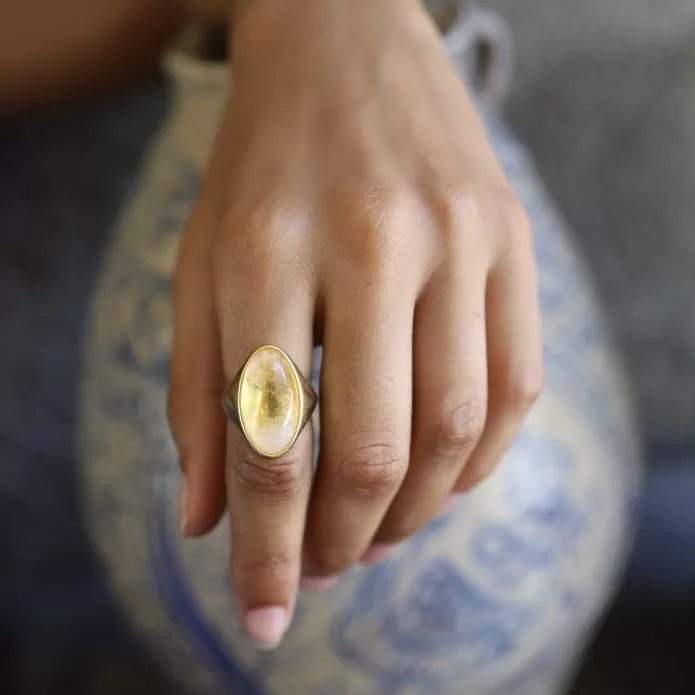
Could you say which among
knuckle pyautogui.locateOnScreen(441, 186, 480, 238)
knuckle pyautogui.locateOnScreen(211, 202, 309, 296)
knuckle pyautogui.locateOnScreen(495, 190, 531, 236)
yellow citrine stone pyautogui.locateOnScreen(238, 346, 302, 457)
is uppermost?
knuckle pyautogui.locateOnScreen(211, 202, 309, 296)

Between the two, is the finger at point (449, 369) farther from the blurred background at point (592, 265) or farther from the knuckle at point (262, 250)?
the blurred background at point (592, 265)

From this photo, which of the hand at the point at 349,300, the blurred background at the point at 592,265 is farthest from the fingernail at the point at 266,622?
the blurred background at the point at 592,265

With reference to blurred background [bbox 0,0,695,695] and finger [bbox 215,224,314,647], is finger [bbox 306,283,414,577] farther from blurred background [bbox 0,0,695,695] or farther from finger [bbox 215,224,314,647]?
blurred background [bbox 0,0,695,695]

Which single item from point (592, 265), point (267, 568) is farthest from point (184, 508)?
point (592, 265)

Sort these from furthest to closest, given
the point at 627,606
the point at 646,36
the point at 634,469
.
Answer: the point at 627,606 < the point at 646,36 < the point at 634,469

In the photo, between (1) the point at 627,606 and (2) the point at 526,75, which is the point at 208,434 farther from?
(1) the point at 627,606

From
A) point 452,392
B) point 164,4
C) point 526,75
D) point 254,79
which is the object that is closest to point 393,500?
point 452,392

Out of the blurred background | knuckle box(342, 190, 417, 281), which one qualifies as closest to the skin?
knuckle box(342, 190, 417, 281)
